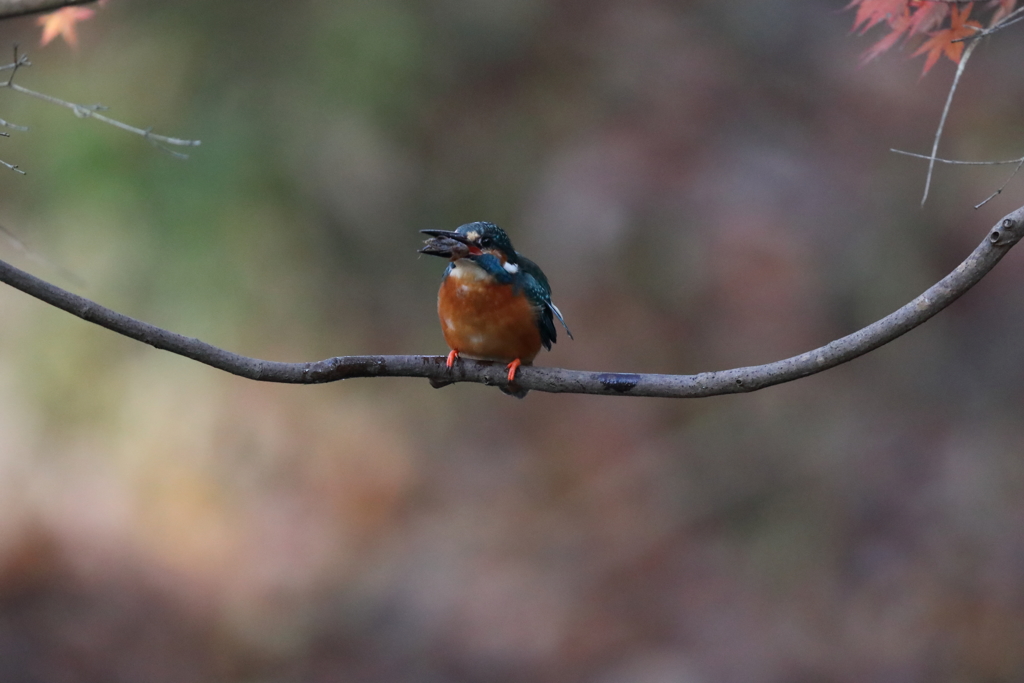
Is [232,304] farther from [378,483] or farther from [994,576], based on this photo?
[994,576]

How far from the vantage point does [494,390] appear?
736 cm

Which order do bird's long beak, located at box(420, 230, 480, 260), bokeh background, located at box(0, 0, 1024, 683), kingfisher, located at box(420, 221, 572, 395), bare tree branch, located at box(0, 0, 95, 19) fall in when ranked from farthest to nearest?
bokeh background, located at box(0, 0, 1024, 683) → kingfisher, located at box(420, 221, 572, 395) → bird's long beak, located at box(420, 230, 480, 260) → bare tree branch, located at box(0, 0, 95, 19)

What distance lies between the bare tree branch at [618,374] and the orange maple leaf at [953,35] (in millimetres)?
768

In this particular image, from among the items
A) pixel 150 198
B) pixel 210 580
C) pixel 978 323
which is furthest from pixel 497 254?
pixel 978 323

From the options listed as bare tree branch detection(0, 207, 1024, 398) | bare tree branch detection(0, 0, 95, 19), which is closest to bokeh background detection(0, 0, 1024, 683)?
bare tree branch detection(0, 207, 1024, 398)

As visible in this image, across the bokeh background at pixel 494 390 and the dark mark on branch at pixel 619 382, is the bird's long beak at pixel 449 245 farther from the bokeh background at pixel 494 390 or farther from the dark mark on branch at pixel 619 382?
the bokeh background at pixel 494 390

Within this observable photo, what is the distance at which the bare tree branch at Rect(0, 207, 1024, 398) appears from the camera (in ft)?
6.76

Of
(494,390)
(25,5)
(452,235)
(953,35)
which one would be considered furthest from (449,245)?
(494,390)

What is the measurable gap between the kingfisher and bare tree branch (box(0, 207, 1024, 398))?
48 cm

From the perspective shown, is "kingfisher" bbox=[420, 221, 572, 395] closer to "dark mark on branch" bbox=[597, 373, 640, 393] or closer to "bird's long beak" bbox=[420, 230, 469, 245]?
"bird's long beak" bbox=[420, 230, 469, 245]

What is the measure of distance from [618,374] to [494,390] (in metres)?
5.08

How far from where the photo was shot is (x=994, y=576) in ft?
18.2

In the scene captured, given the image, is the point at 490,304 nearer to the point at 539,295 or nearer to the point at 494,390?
the point at 539,295

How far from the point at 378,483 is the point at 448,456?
572 millimetres
